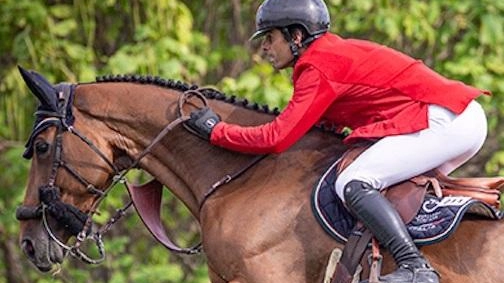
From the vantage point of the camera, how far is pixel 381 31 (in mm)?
12680

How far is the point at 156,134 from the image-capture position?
7.05 meters

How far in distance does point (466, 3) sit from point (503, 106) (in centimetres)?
96

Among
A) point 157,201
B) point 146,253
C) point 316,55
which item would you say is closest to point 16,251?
point 146,253

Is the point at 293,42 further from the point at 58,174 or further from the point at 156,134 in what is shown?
the point at 58,174

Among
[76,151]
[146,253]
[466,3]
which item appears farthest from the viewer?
[146,253]

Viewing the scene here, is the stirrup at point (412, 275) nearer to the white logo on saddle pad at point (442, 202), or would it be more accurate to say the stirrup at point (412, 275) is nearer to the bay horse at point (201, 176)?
the bay horse at point (201, 176)

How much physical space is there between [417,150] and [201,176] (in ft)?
3.83

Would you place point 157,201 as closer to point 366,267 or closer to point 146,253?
point 366,267

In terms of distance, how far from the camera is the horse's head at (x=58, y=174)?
278 inches

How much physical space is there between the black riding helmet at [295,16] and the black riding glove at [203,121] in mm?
505

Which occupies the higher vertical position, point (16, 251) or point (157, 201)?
point (157, 201)

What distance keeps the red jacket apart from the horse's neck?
15.6 inches

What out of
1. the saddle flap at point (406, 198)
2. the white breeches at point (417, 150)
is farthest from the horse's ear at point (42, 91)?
the saddle flap at point (406, 198)

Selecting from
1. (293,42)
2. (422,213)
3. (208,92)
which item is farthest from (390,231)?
(208,92)
